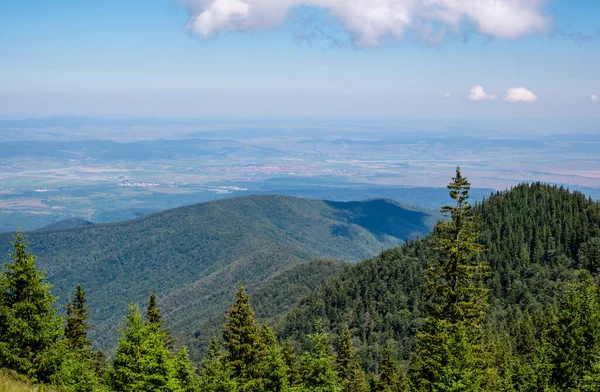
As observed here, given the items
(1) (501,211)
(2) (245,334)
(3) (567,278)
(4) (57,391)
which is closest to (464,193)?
(2) (245,334)

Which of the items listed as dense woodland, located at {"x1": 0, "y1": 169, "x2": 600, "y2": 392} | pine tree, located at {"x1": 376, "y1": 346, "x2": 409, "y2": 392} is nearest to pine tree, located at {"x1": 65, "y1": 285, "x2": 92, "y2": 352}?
dense woodland, located at {"x1": 0, "y1": 169, "x2": 600, "y2": 392}

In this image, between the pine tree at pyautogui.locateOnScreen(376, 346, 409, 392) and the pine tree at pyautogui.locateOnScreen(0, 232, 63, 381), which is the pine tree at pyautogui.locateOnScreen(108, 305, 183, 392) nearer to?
the pine tree at pyautogui.locateOnScreen(0, 232, 63, 381)

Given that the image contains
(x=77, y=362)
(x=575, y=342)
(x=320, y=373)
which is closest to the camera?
(x=320, y=373)

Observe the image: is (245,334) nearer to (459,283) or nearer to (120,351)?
(120,351)

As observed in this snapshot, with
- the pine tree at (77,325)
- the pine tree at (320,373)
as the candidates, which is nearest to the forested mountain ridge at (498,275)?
the pine tree at (77,325)

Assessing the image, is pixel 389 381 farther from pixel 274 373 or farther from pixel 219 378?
pixel 219 378

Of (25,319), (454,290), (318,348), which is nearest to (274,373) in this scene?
(318,348)
